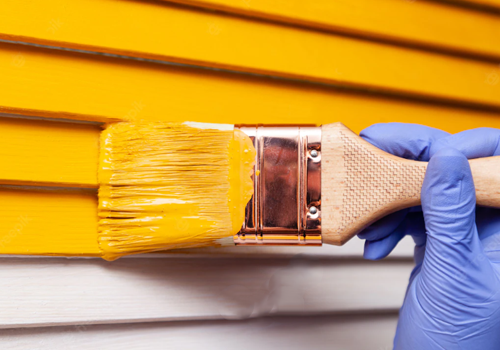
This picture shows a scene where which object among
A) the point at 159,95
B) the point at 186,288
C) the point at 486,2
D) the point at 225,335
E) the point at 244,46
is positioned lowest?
the point at 225,335

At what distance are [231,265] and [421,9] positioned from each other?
46.7 inches

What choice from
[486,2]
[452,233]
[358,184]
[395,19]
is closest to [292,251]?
[358,184]

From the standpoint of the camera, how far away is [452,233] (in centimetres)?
98

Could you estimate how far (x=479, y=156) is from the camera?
1.12 m

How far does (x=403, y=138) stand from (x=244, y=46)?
1.94 feet

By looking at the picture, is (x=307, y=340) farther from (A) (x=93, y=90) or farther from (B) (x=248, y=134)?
(A) (x=93, y=90)

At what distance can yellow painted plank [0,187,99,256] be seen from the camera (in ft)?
3.44

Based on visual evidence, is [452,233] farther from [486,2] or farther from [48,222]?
[48,222]

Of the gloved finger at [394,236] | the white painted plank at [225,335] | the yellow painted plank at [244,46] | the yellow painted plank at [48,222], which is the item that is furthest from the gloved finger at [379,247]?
the yellow painted plank at [48,222]

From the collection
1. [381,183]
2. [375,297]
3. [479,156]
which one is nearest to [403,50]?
[479,156]

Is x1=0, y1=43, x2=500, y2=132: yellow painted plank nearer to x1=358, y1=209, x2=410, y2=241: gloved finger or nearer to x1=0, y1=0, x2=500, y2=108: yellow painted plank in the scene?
x1=0, y1=0, x2=500, y2=108: yellow painted plank

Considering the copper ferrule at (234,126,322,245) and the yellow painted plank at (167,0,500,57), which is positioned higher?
the yellow painted plank at (167,0,500,57)

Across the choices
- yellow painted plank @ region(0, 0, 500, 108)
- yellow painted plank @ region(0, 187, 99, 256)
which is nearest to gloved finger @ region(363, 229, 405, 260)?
yellow painted plank @ region(0, 0, 500, 108)

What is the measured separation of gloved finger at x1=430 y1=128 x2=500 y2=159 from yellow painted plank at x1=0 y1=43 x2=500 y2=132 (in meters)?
0.27
